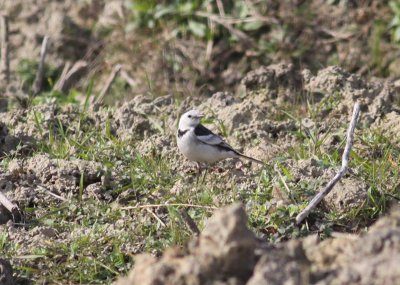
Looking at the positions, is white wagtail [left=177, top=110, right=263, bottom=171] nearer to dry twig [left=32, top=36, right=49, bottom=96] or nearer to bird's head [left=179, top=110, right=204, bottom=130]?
bird's head [left=179, top=110, right=204, bottom=130]

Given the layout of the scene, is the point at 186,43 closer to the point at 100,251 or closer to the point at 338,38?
the point at 338,38

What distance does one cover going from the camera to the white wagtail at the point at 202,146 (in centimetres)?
658

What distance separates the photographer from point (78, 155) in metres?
6.75

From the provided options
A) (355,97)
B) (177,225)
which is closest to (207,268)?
(177,225)

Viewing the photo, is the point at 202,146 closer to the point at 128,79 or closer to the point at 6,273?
the point at 6,273

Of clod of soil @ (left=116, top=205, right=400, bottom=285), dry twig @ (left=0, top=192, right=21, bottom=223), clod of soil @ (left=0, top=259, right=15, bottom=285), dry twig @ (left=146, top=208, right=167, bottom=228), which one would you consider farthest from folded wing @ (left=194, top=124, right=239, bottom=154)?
clod of soil @ (left=116, top=205, right=400, bottom=285)

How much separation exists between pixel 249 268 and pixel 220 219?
10.9 inches

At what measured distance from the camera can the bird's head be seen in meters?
6.85

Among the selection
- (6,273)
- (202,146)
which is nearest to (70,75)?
(202,146)

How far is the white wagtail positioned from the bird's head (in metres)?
0.03

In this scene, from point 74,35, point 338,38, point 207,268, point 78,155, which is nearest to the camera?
point 207,268

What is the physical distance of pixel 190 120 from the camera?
6.88m

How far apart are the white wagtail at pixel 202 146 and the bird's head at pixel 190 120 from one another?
3cm

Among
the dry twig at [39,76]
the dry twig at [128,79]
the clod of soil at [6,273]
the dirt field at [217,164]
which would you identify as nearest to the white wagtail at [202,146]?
the dirt field at [217,164]
